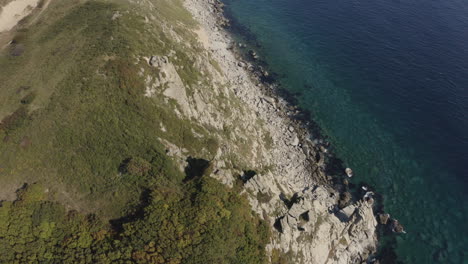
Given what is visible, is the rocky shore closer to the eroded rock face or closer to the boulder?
the eroded rock face

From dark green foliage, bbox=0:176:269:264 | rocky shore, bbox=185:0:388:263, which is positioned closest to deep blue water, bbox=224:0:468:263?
rocky shore, bbox=185:0:388:263

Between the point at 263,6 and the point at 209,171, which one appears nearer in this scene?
the point at 209,171

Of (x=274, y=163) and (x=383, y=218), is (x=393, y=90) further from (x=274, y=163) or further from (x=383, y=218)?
(x=274, y=163)

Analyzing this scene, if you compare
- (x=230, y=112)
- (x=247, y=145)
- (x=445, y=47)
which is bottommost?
(x=247, y=145)

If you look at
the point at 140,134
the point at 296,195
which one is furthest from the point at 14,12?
the point at 296,195

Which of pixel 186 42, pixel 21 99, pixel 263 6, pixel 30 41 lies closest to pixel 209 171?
pixel 21 99

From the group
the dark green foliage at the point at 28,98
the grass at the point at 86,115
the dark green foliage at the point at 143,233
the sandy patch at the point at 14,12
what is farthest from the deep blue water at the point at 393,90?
the sandy patch at the point at 14,12

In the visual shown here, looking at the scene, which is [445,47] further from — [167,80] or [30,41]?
[30,41]
